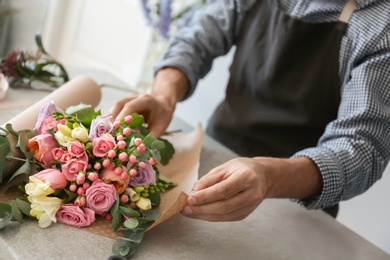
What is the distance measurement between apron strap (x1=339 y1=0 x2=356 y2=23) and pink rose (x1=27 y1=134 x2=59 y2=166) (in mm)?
714

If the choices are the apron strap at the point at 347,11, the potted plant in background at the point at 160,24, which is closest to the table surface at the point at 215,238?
the apron strap at the point at 347,11

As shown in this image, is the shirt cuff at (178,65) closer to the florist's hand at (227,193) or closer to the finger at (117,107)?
the finger at (117,107)

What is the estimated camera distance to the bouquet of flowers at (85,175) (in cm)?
77

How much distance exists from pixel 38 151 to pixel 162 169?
0.28 metres

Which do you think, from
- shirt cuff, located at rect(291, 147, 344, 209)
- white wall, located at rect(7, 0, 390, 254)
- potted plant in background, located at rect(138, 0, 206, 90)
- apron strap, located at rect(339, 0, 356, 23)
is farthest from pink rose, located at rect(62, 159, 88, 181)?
white wall, located at rect(7, 0, 390, 254)

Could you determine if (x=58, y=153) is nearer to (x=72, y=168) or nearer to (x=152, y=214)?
(x=72, y=168)

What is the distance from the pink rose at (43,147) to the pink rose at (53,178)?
3 cm

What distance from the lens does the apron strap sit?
3.92 feet

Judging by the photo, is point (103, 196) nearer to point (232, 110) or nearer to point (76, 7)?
point (232, 110)

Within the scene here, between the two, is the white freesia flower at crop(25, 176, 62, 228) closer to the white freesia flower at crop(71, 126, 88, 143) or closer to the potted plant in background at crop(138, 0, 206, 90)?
the white freesia flower at crop(71, 126, 88, 143)

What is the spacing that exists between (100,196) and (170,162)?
11.5 inches

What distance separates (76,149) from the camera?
79 centimetres

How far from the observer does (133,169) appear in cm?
81

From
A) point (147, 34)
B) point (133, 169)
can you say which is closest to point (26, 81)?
point (133, 169)
